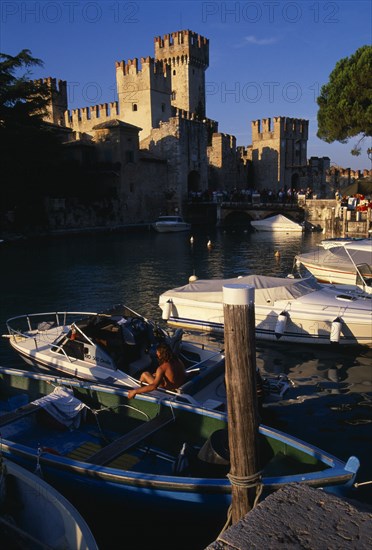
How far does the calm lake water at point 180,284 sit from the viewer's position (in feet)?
21.7

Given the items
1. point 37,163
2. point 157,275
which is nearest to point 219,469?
point 157,275

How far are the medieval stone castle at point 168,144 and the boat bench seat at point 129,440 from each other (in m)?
41.2

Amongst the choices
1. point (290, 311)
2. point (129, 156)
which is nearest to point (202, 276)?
point (290, 311)

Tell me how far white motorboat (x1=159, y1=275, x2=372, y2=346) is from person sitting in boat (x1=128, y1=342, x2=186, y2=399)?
5.33m

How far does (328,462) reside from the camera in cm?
577

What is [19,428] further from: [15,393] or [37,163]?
[37,163]

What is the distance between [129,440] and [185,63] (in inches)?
2769

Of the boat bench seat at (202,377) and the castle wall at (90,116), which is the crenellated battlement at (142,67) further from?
the boat bench seat at (202,377)

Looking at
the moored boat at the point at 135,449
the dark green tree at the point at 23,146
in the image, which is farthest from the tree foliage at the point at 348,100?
the moored boat at the point at 135,449

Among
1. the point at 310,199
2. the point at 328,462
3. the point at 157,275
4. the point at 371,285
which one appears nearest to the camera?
the point at 328,462

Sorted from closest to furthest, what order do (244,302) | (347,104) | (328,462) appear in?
(244,302)
(328,462)
(347,104)

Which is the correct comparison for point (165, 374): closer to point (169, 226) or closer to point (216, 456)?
point (216, 456)

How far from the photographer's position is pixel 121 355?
9.16m

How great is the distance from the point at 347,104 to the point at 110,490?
37024mm
